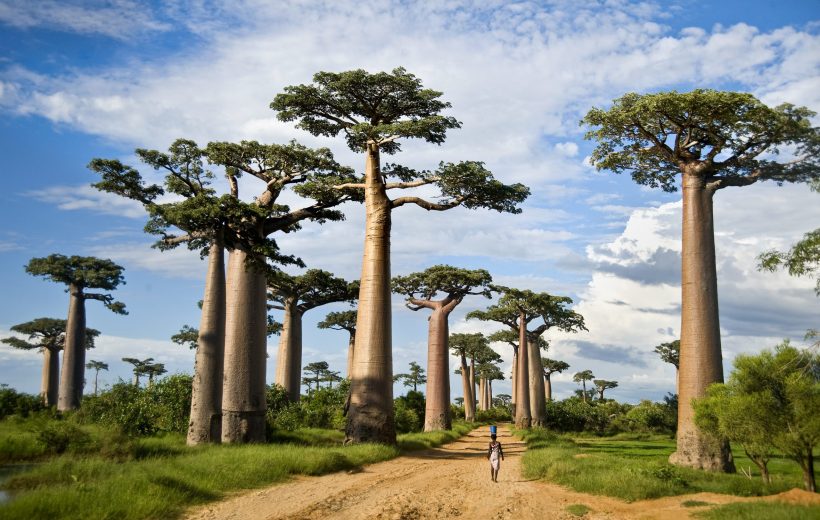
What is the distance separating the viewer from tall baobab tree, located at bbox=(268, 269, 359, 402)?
31094 millimetres

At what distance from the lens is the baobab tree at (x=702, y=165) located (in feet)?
51.1

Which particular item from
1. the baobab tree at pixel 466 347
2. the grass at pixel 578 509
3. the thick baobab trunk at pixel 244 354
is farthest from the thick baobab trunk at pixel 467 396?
the grass at pixel 578 509

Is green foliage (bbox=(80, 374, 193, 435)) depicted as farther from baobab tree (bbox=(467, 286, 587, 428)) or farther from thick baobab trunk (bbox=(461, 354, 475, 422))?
thick baobab trunk (bbox=(461, 354, 475, 422))

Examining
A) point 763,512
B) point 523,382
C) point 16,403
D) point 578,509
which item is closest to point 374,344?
point 578,509

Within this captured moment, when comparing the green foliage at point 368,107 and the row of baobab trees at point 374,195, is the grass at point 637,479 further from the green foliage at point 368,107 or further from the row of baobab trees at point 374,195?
the green foliage at point 368,107

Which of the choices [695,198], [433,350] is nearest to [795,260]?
[695,198]

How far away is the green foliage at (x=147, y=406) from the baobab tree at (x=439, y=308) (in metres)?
13.6

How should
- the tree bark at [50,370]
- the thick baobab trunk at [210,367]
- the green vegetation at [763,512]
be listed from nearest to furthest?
1. the green vegetation at [763,512]
2. the thick baobab trunk at [210,367]
3. the tree bark at [50,370]

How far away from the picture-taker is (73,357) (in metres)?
32.7

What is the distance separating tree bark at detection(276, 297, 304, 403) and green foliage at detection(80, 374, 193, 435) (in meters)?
10.1

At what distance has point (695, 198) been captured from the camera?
55.0 ft

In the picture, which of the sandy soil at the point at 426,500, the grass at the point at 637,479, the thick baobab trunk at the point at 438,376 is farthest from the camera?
the thick baobab trunk at the point at 438,376

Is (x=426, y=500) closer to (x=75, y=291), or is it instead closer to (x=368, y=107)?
(x=368, y=107)

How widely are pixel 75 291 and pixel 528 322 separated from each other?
2634 cm
